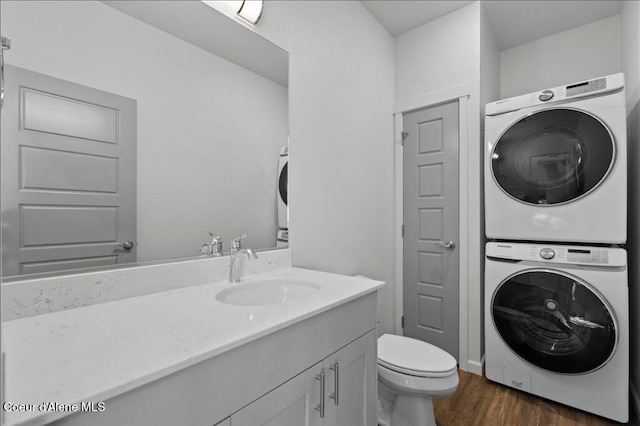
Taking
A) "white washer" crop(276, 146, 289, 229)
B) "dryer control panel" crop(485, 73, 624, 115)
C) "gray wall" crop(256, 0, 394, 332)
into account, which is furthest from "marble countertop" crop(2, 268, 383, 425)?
"dryer control panel" crop(485, 73, 624, 115)

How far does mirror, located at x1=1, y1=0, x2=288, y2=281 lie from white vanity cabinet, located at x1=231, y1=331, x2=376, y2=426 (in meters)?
0.67

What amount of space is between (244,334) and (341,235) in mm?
1302

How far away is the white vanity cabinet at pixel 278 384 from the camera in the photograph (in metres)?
0.63

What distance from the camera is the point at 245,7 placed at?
56.1 inches

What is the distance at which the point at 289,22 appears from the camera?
1688mm

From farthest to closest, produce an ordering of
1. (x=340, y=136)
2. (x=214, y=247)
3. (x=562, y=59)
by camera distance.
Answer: (x=562, y=59), (x=340, y=136), (x=214, y=247)

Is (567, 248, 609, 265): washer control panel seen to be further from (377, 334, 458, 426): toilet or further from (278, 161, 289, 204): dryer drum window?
(278, 161, 289, 204): dryer drum window

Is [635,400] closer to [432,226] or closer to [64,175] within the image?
[432,226]

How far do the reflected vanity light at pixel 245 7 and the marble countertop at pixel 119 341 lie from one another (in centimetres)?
124

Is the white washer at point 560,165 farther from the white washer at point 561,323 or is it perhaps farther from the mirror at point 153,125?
the mirror at point 153,125

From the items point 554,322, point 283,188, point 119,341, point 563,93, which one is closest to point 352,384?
point 119,341

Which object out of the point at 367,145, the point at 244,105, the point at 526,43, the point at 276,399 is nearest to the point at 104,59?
the point at 244,105

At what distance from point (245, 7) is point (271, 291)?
1306 mm

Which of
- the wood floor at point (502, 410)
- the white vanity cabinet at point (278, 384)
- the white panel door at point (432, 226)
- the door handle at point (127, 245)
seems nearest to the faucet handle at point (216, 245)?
the door handle at point (127, 245)
